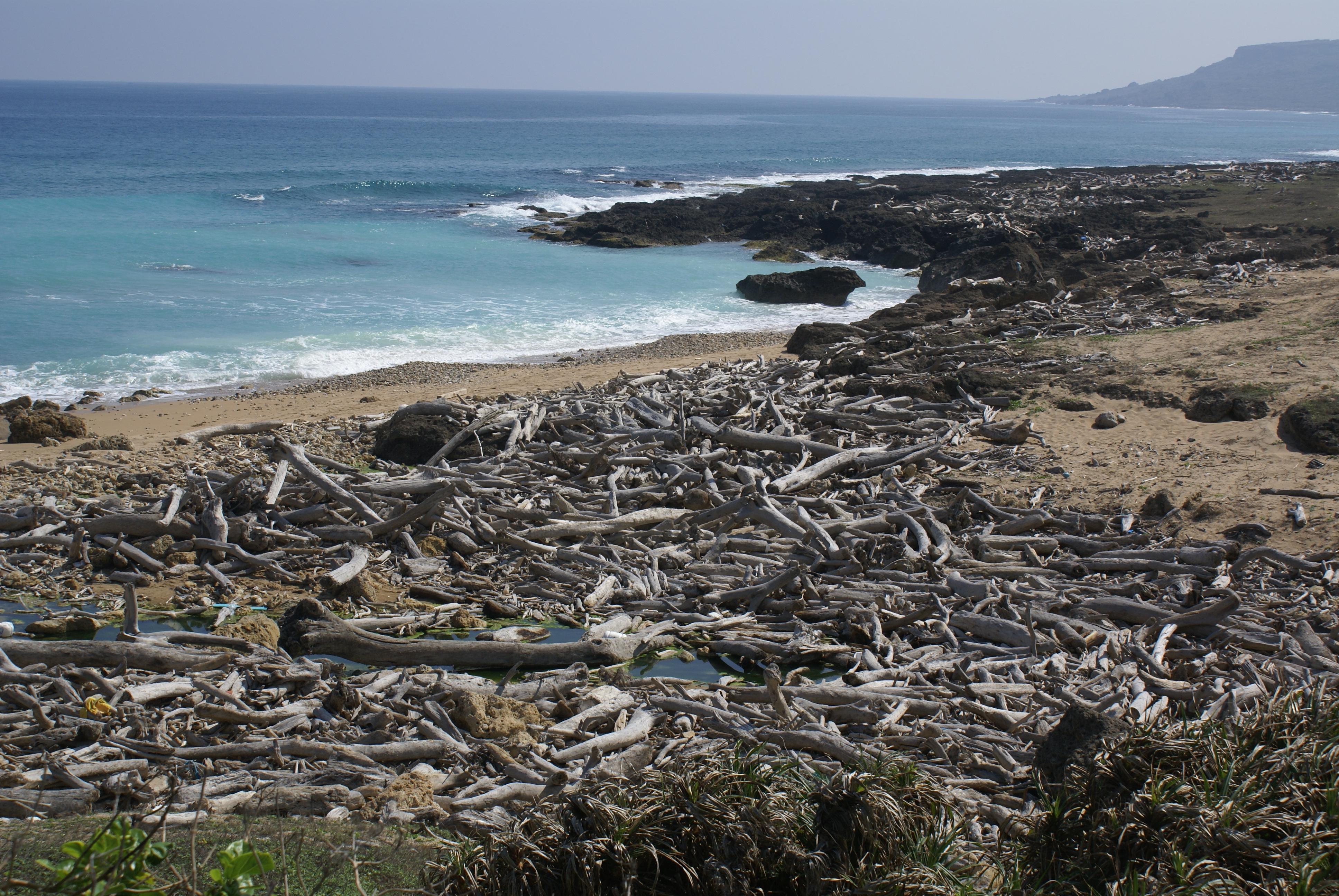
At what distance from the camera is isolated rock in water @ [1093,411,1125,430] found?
10.4 meters

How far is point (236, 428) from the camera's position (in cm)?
1152

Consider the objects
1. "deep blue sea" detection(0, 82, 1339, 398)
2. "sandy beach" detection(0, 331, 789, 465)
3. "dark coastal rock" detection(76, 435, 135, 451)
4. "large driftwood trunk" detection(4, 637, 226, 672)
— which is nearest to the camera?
"large driftwood trunk" detection(4, 637, 226, 672)

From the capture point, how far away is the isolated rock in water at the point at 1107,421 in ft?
34.2

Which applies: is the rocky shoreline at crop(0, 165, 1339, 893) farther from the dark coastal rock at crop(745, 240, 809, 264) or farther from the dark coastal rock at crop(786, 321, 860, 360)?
the dark coastal rock at crop(745, 240, 809, 264)

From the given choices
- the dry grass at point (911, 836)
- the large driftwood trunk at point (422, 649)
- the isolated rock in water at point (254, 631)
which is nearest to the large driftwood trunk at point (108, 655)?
the isolated rock in water at point (254, 631)

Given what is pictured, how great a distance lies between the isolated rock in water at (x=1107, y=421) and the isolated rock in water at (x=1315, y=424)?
59.5 inches

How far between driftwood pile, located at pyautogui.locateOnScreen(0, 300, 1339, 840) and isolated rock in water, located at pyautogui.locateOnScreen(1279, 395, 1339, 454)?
246 cm

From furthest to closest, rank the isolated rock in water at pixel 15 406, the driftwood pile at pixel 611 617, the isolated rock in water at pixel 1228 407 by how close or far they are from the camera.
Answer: the isolated rock in water at pixel 15 406 → the isolated rock in water at pixel 1228 407 → the driftwood pile at pixel 611 617

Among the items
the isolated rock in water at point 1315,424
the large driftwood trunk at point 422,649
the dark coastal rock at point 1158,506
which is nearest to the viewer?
the large driftwood trunk at point 422,649

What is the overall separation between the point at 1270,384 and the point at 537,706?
9696mm

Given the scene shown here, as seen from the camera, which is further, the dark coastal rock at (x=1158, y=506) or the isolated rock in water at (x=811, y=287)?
the isolated rock in water at (x=811, y=287)

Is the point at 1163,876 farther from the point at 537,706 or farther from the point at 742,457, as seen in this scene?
the point at 742,457

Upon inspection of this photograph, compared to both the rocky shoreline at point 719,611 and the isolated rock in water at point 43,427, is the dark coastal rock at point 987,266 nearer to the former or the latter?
the rocky shoreline at point 719,611

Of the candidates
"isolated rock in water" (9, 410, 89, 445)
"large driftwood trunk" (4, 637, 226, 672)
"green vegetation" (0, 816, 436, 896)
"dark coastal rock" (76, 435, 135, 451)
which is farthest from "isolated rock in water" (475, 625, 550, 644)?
"isolated rock in water" (9, 410, 89, 445)
